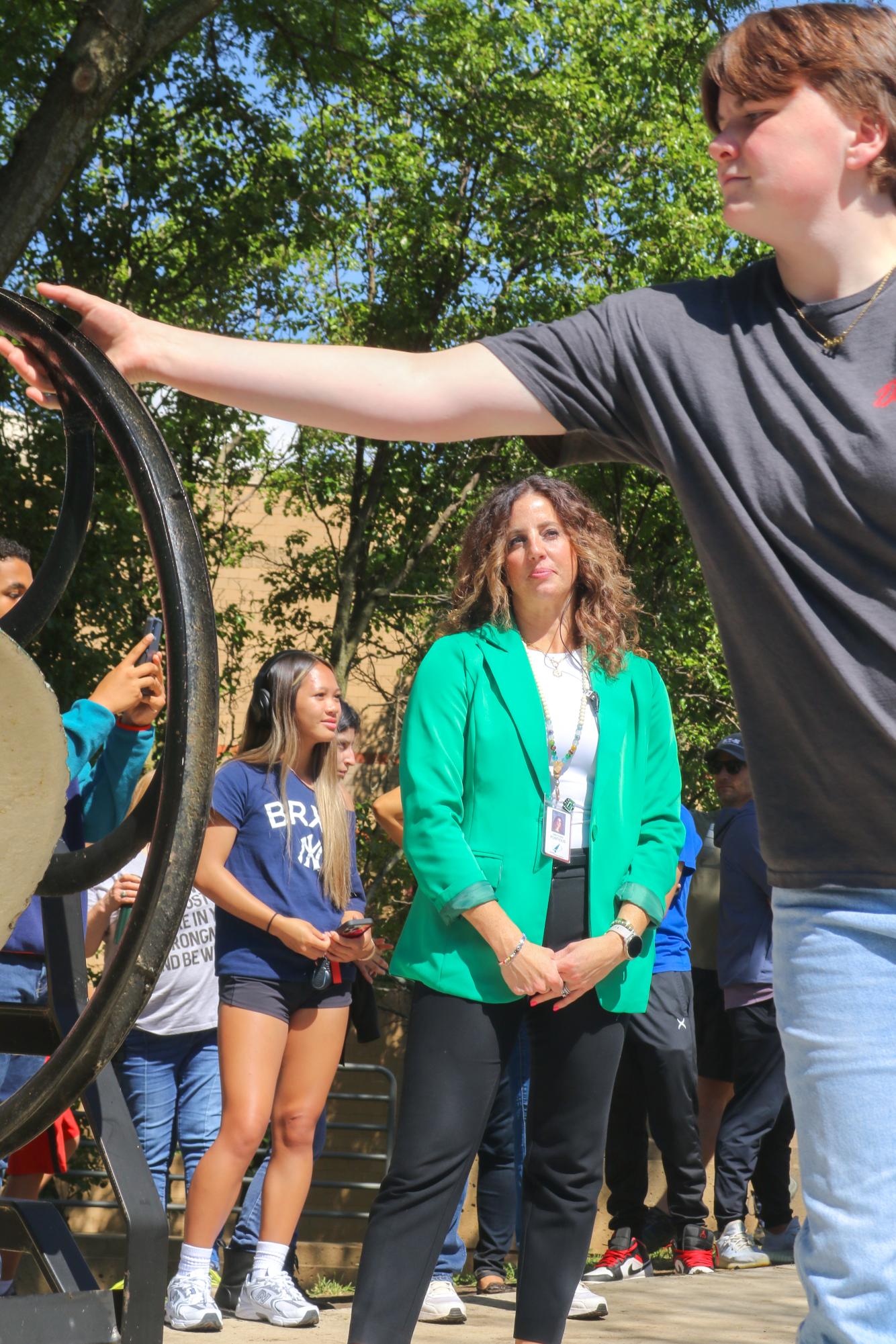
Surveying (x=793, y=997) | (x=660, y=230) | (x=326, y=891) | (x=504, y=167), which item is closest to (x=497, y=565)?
(x=326, y=891)

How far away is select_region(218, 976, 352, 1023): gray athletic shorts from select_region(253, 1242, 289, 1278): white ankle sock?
2.07ft

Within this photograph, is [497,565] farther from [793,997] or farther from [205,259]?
[205,259]

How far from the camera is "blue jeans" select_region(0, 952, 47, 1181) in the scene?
137 inches

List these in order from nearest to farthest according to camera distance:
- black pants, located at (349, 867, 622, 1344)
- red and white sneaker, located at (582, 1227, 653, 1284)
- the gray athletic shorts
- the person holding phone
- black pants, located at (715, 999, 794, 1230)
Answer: black pants, located at (349, 867, 622, 1344) < the person holding phone < the gray athletic shorts < red and white sneaker, located at (582, 1227, 653, 1284) < black pants, located at (715, 999, 794, 1230)

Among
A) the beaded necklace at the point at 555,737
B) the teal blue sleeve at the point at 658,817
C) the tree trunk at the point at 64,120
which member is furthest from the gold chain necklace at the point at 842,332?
the tree trunk at the point at 64,120

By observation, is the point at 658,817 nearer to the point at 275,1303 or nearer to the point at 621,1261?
the point at 275,1303

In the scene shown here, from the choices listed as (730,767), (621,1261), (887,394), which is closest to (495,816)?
(887,394)

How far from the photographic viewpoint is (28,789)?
1.55 m

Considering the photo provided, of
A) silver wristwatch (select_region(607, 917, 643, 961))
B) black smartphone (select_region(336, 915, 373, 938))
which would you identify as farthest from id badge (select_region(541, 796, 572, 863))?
black smartphone (select_region(336, 915, 373, 938))

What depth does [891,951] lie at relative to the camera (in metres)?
1.51

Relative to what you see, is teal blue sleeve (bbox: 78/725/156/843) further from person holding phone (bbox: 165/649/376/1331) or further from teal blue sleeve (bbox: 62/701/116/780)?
person holding phone (bbox: 165/649/376/1331)

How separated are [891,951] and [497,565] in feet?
6.31

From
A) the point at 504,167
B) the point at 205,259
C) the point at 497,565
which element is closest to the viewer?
the point at 497,565

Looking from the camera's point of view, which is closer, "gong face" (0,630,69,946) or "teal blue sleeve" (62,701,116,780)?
"gong face" (0,630,69,946)
